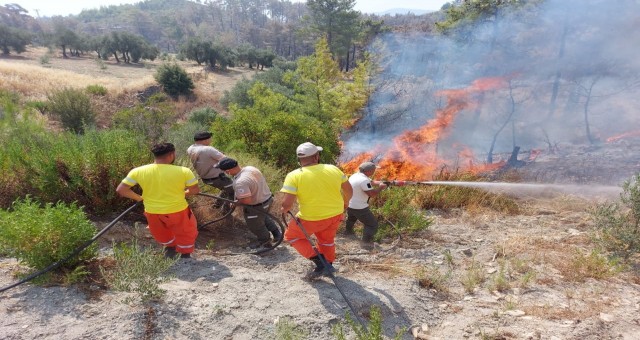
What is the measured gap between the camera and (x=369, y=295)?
3771 mm

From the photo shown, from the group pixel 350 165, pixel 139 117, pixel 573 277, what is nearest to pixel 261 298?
pixel 573 277

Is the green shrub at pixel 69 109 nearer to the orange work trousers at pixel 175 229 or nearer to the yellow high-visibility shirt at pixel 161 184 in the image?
the orange work trousers at pixel 175 229

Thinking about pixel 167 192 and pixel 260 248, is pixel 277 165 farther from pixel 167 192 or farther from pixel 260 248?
pixel 167 192

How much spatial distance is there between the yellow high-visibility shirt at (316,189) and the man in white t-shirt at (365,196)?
110 cm

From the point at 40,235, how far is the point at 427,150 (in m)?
10.1

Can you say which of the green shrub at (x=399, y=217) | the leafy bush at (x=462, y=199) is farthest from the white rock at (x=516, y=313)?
the leafy bush at (x=462, y=199)

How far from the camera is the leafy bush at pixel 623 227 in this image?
475 centimetres

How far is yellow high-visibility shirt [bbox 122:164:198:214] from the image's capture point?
3916mm

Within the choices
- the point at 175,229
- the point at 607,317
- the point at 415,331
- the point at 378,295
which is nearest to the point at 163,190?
the point at 175,229

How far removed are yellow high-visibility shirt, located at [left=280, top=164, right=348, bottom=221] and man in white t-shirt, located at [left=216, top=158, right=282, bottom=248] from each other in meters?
0.81

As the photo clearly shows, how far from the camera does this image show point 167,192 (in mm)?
3959

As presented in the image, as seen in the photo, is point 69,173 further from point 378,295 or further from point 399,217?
point 399,217

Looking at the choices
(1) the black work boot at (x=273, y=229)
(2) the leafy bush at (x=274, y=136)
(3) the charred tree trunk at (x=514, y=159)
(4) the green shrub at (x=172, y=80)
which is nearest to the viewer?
(1) the black work boot at (x=273, y=229)

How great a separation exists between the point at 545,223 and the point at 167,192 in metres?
5.92
